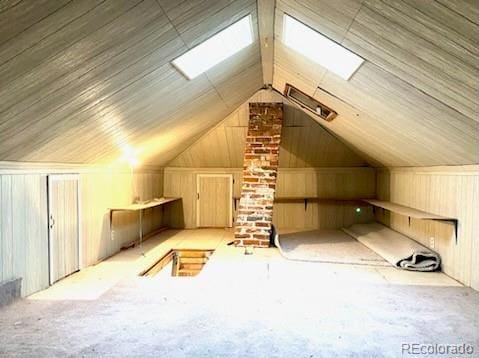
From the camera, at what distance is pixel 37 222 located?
379 cm

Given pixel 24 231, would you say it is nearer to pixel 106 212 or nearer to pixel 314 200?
pixel 106 212

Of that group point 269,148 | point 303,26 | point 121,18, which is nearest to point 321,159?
point 269,148

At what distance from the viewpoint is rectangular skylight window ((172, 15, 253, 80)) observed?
3202mm

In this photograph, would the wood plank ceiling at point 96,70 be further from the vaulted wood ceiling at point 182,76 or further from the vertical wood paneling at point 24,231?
the vertical wood paneling at point 24,231

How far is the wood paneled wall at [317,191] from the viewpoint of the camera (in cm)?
802

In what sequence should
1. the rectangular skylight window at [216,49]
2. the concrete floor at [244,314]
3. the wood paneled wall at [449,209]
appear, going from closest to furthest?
the concrete floor at [244,314], the rectangular skylight window at [216,49], the wood paneled wall at [449,209]

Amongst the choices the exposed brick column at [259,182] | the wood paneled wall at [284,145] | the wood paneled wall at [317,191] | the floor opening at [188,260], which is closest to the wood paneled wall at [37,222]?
the floor opening at [188,260]

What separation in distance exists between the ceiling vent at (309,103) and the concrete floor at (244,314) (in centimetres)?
211

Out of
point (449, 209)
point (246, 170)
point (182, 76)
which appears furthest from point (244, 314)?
point (246, 170)

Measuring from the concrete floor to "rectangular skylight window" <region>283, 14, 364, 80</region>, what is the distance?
2053 millimetres

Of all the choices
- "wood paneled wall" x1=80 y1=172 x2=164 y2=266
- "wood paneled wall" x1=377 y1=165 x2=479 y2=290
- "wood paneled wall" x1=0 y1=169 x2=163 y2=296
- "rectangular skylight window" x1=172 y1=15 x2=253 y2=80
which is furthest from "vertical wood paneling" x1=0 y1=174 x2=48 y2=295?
"wood paneled wall" x1=377 y1=165 x2=479 y2=290

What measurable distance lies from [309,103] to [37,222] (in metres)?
3.83

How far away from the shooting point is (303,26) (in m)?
3.06

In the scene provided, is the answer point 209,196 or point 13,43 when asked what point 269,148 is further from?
point 13,43
